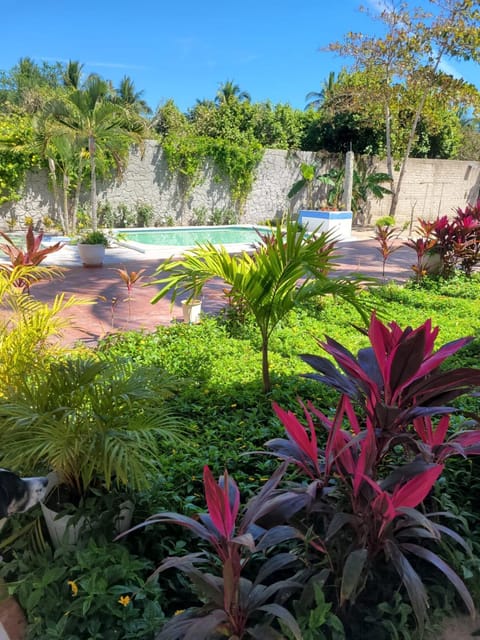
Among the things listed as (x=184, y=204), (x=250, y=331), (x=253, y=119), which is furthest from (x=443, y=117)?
(x=250, y=331)

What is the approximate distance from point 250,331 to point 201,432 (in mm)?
2293

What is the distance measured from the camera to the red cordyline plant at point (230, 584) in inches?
50.1

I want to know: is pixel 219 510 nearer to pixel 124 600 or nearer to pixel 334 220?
pixel 124 600

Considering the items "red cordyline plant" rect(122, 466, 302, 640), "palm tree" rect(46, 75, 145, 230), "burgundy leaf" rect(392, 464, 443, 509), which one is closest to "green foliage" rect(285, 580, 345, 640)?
"red cordyline plant" rect(122, 466, 302, 640)

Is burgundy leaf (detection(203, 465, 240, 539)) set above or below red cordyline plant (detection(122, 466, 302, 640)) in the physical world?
above

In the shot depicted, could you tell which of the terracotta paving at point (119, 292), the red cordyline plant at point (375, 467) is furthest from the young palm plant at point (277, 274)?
the red cordyline plant at point (375, 467)

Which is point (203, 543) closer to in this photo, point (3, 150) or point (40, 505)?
point (40, 505)

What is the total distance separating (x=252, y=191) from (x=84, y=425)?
16.5 meters

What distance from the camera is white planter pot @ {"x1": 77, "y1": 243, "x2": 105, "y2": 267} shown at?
8.71 meters

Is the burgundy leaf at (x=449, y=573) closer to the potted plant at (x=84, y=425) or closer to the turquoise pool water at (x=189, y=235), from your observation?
the potted plant at (x=84, y=425)

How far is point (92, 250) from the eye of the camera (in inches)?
344

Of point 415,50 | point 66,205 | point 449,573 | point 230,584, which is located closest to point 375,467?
point 449,573

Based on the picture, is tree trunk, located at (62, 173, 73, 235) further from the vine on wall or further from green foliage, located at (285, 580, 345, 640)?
green foliage, located at (285, 580, 345, 640)

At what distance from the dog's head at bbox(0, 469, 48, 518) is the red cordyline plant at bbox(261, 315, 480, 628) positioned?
92 centimetres
